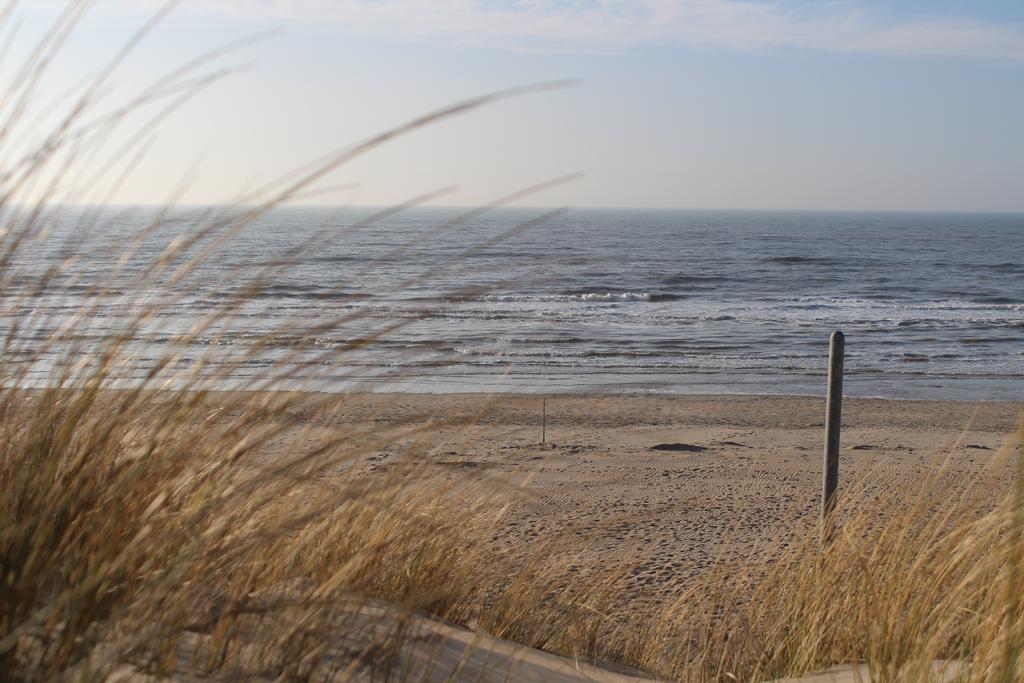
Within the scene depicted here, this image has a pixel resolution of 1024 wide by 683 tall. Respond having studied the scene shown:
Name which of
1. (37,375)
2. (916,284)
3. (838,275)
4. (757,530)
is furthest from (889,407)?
(838,275)

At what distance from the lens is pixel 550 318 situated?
81.8 ft

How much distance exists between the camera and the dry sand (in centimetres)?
650

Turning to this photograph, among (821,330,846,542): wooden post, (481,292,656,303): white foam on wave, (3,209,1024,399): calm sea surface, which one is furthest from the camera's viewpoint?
(481,292,656,303): white foam on wave

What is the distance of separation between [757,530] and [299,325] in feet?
21.6

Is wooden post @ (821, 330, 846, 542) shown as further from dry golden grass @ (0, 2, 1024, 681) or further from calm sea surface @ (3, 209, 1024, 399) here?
dry golden grass @ (0, 2, 1024, 681)

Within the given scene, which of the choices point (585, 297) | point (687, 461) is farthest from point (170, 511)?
point (585, 297)

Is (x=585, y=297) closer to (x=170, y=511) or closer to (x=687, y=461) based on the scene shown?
(x=687, y=461)

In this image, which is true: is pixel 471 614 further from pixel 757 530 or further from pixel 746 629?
pixel 757 530

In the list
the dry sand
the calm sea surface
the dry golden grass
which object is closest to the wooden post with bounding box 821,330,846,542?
the dry sand

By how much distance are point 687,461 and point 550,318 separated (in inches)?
572

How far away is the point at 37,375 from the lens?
2471mm

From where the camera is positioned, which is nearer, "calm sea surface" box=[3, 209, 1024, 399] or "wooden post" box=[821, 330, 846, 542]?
"calm sea surface" box=[3, 209, 1024, 399]

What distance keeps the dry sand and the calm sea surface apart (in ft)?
1.90

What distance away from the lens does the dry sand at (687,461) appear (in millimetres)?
6504
